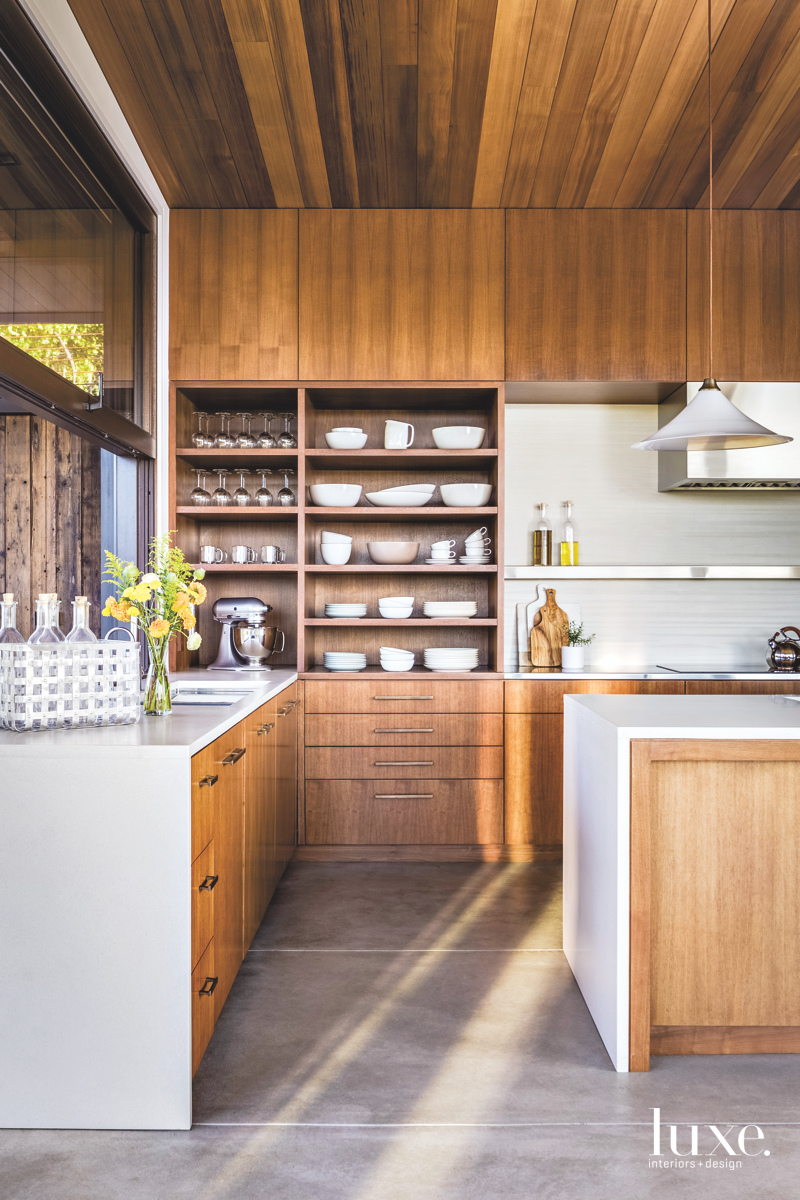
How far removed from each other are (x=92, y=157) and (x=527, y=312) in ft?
6.18

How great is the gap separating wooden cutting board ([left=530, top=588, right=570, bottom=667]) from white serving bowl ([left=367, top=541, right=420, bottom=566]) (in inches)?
28.4

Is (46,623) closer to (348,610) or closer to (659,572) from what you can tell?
(348,610)

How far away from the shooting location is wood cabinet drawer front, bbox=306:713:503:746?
12.1 ft

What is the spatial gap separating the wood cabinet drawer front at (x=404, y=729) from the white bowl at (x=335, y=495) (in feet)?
3.19

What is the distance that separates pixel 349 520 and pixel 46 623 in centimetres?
227

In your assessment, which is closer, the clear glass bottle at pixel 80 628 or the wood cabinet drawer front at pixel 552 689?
the clear glass bottle at pixel 80 628

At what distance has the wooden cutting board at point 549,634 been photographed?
405 centimetres

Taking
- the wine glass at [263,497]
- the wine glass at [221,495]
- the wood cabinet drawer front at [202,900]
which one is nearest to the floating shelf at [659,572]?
the wine glass at [263,497]

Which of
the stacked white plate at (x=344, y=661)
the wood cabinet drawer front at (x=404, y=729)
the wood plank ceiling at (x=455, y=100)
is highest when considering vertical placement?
the wood plank ceiling at (x=455, y=100)

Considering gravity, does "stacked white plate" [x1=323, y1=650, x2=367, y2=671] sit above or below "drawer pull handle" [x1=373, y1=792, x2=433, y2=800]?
above

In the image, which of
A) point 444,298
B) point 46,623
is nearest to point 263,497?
point 444,298

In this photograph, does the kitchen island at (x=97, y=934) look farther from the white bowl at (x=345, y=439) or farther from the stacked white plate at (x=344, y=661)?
the white bowl at (x=345, y=439)

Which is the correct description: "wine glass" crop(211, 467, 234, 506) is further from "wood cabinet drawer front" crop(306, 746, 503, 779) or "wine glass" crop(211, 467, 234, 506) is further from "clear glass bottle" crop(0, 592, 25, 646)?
"clear glass bottle" crop(0, 592, 25, 646)

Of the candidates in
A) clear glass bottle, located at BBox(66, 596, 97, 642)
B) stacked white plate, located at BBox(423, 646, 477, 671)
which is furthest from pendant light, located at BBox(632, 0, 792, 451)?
clear glass bottle, located at BBox(66, 596, 97, 642)
